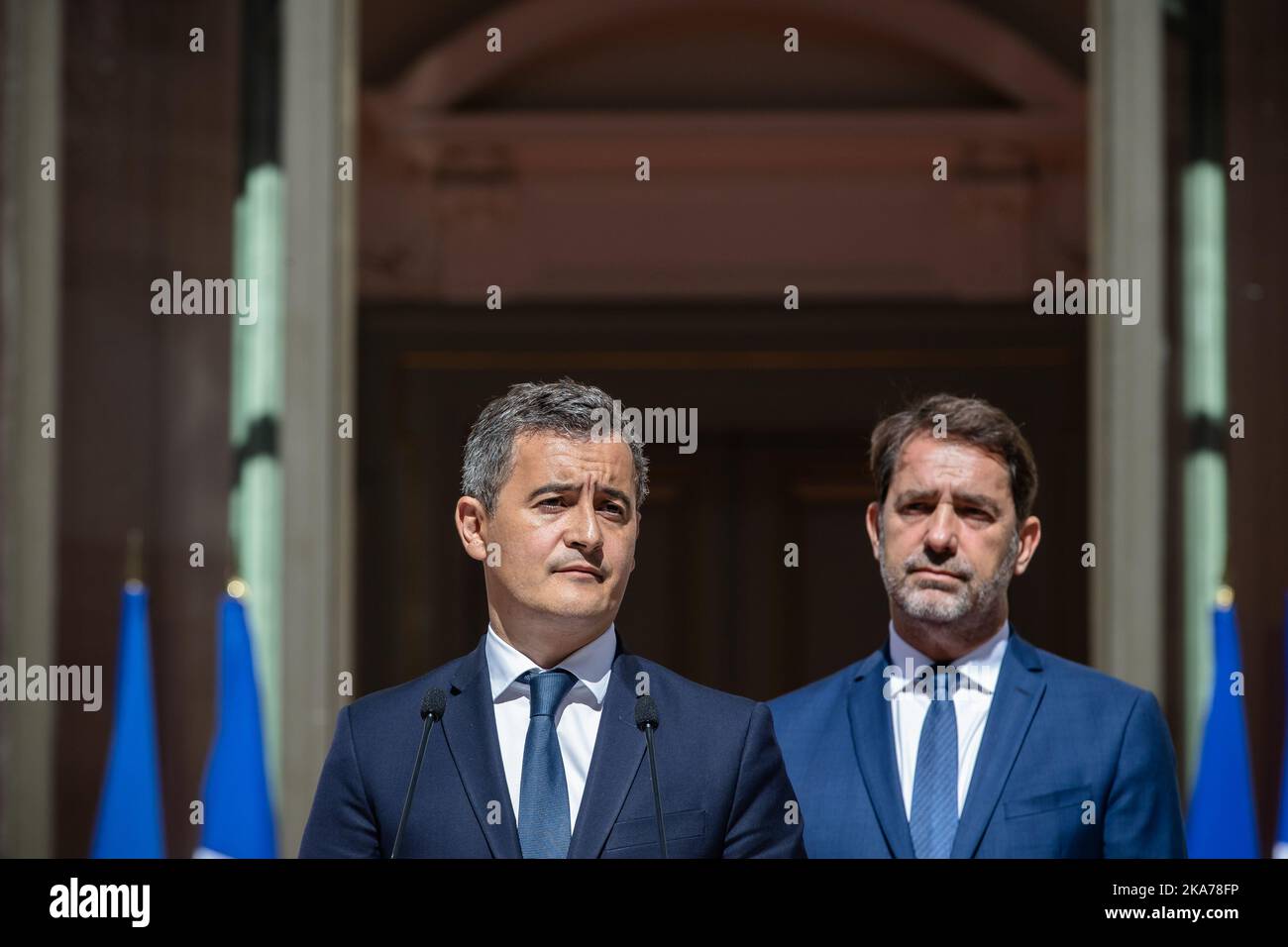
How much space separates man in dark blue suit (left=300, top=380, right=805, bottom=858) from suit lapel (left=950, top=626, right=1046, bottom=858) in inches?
9.5

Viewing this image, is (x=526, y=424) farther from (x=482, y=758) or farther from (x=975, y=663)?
(x=975, y=663)

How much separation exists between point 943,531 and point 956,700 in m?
0.24

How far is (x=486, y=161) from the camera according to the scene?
6352 mm

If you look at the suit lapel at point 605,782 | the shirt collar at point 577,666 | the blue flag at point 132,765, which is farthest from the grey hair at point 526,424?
the blue flag at point 132,765

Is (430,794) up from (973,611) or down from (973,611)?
down

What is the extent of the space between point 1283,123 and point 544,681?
4.12m

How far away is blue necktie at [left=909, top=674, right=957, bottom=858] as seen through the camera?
2.42 m

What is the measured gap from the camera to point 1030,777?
94.5 inches

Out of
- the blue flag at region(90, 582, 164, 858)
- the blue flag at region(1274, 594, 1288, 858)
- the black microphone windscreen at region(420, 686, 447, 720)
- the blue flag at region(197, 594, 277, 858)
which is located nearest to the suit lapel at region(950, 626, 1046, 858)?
the black microphone windscreen at region(420, 686, 447, 720)

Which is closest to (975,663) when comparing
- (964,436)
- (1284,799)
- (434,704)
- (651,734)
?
(964,436)

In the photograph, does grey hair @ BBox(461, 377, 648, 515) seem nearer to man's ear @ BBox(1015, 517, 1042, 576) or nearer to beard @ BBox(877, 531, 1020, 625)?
beard @ BBox(877, 531, 1020, 625)
